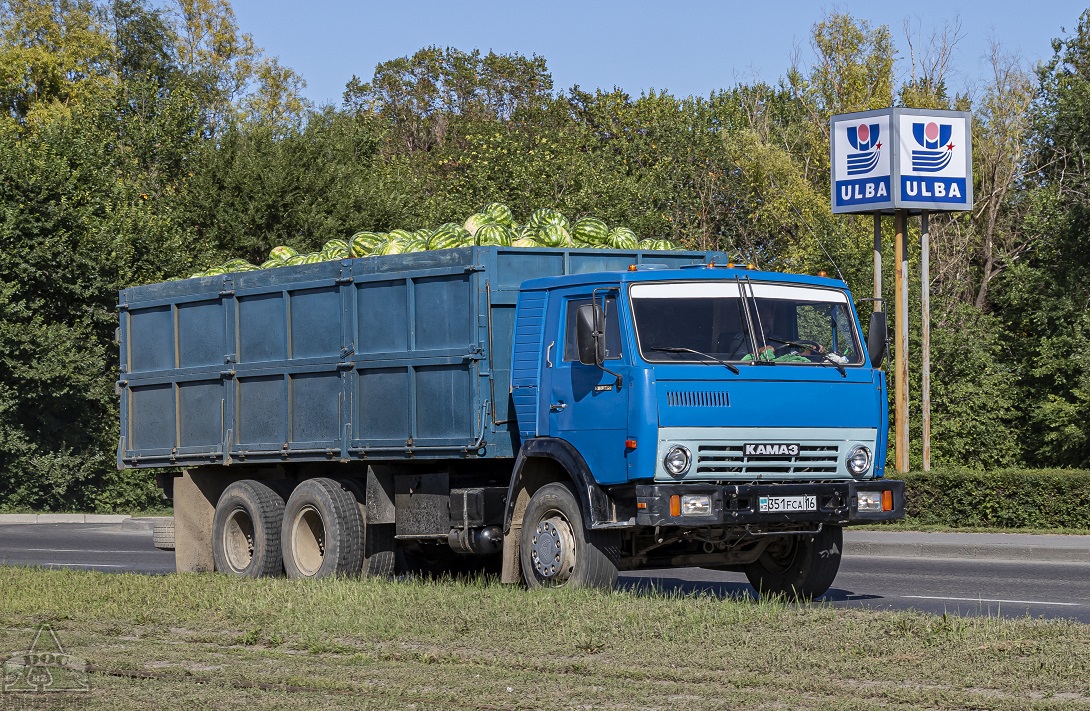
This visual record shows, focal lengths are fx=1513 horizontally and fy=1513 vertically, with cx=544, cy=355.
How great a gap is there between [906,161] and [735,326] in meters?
16.7

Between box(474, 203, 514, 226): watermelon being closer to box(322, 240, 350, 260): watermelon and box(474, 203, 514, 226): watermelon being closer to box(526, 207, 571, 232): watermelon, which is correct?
box(526, 207, 571, 232): watermelon

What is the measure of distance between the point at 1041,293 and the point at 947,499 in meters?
19.0

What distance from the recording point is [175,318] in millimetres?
16141

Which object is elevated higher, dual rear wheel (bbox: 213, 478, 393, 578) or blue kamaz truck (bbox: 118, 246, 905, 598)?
blue kamaz truck (bbox: 118, 246, 905, 598)

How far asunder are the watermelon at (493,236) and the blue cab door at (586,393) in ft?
4.75

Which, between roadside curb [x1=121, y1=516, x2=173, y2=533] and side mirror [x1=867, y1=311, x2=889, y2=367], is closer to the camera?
side mirror [x1=867, y1=311, x2=889, y2=367]

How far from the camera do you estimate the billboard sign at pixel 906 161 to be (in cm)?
2722

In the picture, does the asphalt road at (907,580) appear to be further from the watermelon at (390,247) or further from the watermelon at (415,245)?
the watermelon at (390,247)

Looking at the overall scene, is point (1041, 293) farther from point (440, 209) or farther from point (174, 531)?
point (174, 531)

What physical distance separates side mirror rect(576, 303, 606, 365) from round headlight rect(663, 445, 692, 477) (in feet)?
2.97

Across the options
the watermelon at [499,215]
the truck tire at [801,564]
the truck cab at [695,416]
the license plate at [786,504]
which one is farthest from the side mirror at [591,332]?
the watermelon at [499,215]

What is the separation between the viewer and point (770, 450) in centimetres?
1157

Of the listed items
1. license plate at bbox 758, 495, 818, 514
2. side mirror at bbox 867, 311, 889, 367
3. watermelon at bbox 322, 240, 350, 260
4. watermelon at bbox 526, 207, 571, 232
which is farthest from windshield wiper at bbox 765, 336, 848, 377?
watermelon at bbox 322, 240, 350, 260

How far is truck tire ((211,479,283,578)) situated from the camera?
14.9 m
